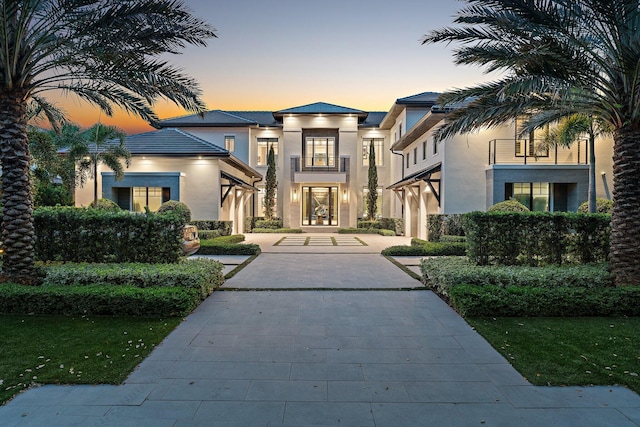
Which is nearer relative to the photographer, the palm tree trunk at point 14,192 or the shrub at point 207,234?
the palm tree trunk at point 14,192

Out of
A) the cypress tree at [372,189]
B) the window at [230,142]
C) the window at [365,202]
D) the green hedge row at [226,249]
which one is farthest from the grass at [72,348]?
the window at [230,142]

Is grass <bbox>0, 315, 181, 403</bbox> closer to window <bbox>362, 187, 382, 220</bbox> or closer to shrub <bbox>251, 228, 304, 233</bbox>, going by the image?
shrub <bbox>251, 228, 304, 233</bbox>

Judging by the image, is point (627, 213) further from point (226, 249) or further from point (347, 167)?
point (347, 167)

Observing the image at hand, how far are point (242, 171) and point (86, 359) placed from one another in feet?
72.7

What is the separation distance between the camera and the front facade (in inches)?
626

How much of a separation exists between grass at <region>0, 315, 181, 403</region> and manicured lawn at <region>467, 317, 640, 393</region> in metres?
4.41

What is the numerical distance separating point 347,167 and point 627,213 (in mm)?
22283

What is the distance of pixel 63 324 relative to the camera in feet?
17.6

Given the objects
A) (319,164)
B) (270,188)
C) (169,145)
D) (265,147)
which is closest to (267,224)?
(270,188)

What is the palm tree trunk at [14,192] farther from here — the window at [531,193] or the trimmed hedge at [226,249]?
the window at [531,193]

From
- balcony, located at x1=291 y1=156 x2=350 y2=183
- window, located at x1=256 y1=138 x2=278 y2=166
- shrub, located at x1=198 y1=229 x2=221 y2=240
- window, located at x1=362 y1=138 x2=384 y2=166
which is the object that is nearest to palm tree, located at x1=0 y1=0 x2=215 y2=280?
shrub, located at x1=198 y1=229 x2=221 y2=240

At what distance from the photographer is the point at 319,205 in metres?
29.9

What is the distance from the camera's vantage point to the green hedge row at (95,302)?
5805 millimetres

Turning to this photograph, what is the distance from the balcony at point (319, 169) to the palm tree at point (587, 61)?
20.4 m
